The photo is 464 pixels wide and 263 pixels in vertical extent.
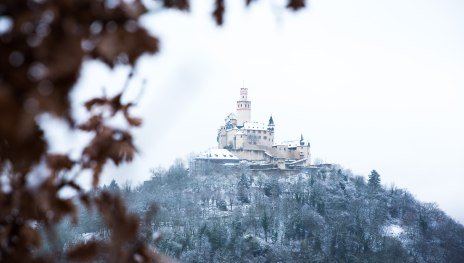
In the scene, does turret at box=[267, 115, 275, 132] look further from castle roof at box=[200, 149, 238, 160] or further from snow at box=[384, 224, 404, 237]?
snow at box=[384, 224, 404, 237]

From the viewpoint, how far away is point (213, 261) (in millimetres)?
60312

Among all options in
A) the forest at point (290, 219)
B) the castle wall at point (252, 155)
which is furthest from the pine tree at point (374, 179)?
the castle wall at point (252, 155)

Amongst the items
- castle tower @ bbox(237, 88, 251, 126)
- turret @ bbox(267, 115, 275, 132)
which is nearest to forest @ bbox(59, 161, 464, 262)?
turret @ bbox(267, 115, 275, 132)

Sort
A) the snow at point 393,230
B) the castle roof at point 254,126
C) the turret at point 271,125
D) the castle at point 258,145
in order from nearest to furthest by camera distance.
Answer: the snow at point 393,230 < the castle at point 258,145 < the castle roof at point 254,126 < the turret at point 271,125

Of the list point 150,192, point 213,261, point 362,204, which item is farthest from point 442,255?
point 150,192

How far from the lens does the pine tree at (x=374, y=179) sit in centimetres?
8600

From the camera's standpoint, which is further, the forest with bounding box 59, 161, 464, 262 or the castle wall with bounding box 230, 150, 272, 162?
the castle wall with bounding box 230, 150, 272, 162

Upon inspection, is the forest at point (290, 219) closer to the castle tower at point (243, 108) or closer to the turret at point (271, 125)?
the turret at point (271, 125)

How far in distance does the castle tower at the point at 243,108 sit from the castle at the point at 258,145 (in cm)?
84

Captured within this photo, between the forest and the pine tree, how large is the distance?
144 millimetres

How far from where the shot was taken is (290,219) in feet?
234

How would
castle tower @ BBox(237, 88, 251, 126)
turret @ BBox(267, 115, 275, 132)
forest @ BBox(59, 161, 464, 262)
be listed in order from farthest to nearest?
1. castle tower @ BBox(237, 88, 251, 126)
2. turret @ BBox(267, 115, 275, 132)
3. forest @ BBox(59, 161, 464, 262)


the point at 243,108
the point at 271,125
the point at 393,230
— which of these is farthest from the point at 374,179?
the point at 243,108

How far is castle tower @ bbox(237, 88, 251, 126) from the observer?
8769 centimetres
